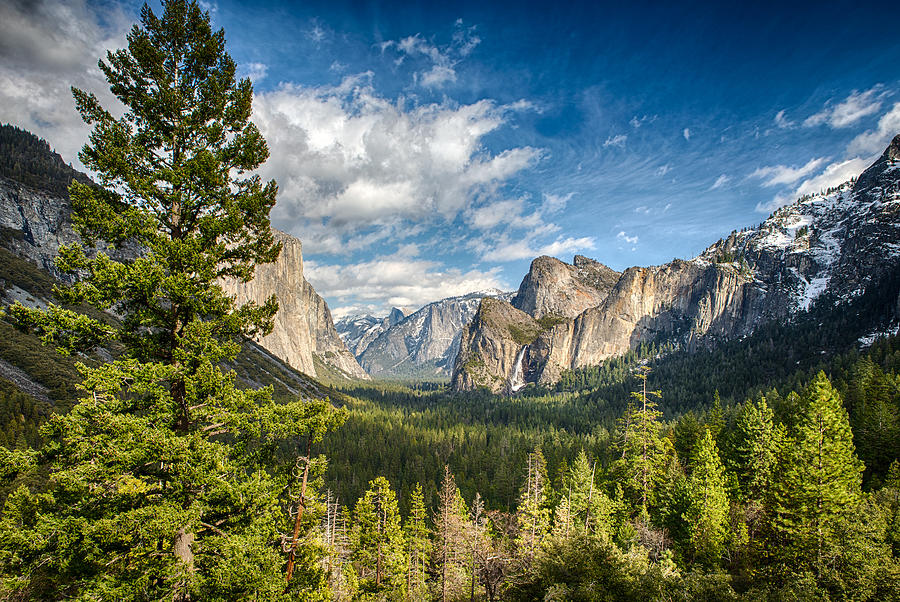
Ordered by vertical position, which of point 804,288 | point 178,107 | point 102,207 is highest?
point 804,288

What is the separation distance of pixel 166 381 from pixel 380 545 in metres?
27.5

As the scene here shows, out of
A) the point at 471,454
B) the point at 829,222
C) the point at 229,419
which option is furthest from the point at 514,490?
the point at 829,222

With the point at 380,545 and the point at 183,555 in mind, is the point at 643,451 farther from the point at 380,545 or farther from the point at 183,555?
the point at 183,555

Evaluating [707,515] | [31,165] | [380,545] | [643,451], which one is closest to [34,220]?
[31,165]

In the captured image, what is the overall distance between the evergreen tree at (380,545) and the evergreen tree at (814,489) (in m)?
25.3

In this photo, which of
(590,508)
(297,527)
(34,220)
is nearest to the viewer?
(297,527)

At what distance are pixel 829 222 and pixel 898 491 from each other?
23600cm

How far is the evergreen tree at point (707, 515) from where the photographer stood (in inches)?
1046

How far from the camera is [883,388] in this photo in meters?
37.2

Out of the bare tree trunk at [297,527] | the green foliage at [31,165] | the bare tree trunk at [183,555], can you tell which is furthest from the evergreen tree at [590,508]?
Answer: the green foliage at [31,165]

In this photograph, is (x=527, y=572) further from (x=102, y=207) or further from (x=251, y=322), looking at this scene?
(x=102, y=207)

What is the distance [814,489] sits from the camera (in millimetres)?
23000

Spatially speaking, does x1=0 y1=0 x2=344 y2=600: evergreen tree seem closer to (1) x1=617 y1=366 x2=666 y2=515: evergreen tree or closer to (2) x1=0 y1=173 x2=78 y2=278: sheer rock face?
(1) x1=617 y1=366 x2=666 y2=515: evergreen tree

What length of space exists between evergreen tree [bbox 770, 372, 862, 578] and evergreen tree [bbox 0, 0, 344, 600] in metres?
26.8
